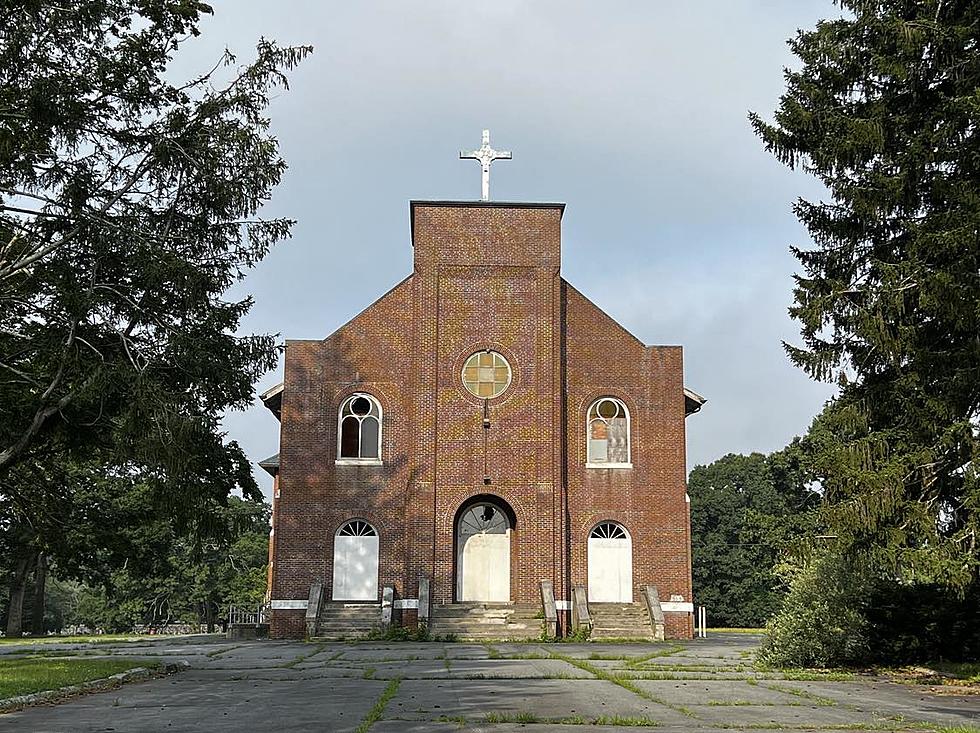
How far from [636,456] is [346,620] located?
924 centimetres

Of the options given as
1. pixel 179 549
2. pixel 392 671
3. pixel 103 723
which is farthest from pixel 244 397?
pixel 179 549

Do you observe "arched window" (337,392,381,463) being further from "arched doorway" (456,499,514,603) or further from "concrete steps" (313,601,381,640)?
"concrete steps" (313,601,381,640)

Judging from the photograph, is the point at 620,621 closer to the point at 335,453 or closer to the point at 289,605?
the point at 289,605

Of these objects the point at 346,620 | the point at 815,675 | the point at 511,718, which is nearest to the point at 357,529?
the point at 346,620

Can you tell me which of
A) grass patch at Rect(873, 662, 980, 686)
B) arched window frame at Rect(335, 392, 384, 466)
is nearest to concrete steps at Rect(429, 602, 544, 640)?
arched window frame at Rect(335, 392, 384, 466)

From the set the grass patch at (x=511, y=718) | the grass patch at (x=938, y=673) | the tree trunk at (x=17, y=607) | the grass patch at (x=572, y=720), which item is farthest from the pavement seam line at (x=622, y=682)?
the tree trunk at (x=17, y=607)

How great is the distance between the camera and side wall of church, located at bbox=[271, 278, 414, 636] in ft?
97.0

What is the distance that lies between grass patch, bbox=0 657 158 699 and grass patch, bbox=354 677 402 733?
421cm

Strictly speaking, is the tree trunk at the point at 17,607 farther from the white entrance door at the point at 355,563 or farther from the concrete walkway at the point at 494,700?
the concrete walkway at the point at 494,700

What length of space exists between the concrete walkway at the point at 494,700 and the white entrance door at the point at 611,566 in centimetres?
969

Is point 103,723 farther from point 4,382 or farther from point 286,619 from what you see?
point 286,619

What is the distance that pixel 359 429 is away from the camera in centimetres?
3067

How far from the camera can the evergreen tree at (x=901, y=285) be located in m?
15.4

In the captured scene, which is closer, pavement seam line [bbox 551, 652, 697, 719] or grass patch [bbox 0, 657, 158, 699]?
pavement seam line [bbox 551, 652, 697, 719]
